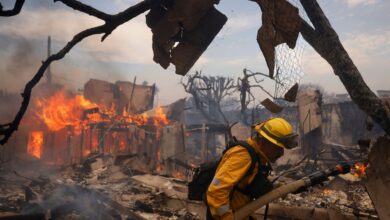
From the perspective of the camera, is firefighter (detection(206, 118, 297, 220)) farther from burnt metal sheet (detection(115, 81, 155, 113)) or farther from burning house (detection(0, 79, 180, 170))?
burnt metal sheet (detection(115, 81, 155, 113))

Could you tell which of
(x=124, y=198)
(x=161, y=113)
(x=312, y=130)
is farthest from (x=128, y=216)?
(x=161, y=113)

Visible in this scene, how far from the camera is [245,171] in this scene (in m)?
3.19

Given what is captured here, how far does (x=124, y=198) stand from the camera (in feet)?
34.0

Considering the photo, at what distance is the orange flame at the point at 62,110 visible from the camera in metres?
23.6

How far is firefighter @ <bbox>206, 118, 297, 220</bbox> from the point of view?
3074mm

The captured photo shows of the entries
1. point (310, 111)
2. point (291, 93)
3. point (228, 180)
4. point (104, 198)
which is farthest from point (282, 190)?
point (310, 111)

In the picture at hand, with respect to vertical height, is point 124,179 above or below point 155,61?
below

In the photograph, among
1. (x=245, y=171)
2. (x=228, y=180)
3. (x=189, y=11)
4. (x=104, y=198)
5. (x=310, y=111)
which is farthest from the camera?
(x=310, y=111)

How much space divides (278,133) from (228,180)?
736mm

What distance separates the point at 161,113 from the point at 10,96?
40.4 ft

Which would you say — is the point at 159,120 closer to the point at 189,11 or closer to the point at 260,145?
the point at 260,145

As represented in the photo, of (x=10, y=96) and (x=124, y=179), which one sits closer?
(x=124, y=179)

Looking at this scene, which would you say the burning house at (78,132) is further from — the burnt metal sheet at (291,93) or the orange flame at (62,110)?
the burnt metal sheet at (291,93)

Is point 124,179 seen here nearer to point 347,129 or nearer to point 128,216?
point 128,216
